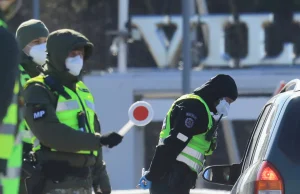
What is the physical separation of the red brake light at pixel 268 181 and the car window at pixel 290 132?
0.37 feet

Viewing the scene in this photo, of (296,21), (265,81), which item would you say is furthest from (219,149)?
(296,21)

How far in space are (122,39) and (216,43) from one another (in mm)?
1926

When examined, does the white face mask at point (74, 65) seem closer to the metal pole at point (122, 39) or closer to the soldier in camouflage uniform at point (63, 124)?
the soldier in camouflage uniform at point (63, 124)

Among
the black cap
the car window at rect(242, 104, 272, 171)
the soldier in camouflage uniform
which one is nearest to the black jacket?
the black cap

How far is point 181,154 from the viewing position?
275 inches

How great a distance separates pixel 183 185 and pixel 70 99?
4.56 ft

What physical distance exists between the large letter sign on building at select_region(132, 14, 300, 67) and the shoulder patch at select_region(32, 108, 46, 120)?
14.8m

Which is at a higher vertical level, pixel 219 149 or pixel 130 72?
pixel 130 72

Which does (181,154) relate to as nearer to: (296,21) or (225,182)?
(225,182)

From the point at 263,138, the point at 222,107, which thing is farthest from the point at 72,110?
the point at 222,107

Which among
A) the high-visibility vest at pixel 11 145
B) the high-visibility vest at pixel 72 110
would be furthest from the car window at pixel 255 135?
the high-visibility vest at pixel 11 145

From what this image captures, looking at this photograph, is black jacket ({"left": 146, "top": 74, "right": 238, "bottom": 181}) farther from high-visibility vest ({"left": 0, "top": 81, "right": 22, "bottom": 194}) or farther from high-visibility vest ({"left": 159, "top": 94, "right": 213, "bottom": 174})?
high-visibility vest ({"left": 0, "top": 81, "right": 22, "bottom": 194})

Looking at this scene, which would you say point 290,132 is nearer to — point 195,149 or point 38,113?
point 38,113

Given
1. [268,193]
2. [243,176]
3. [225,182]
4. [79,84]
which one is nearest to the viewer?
[268,193]
